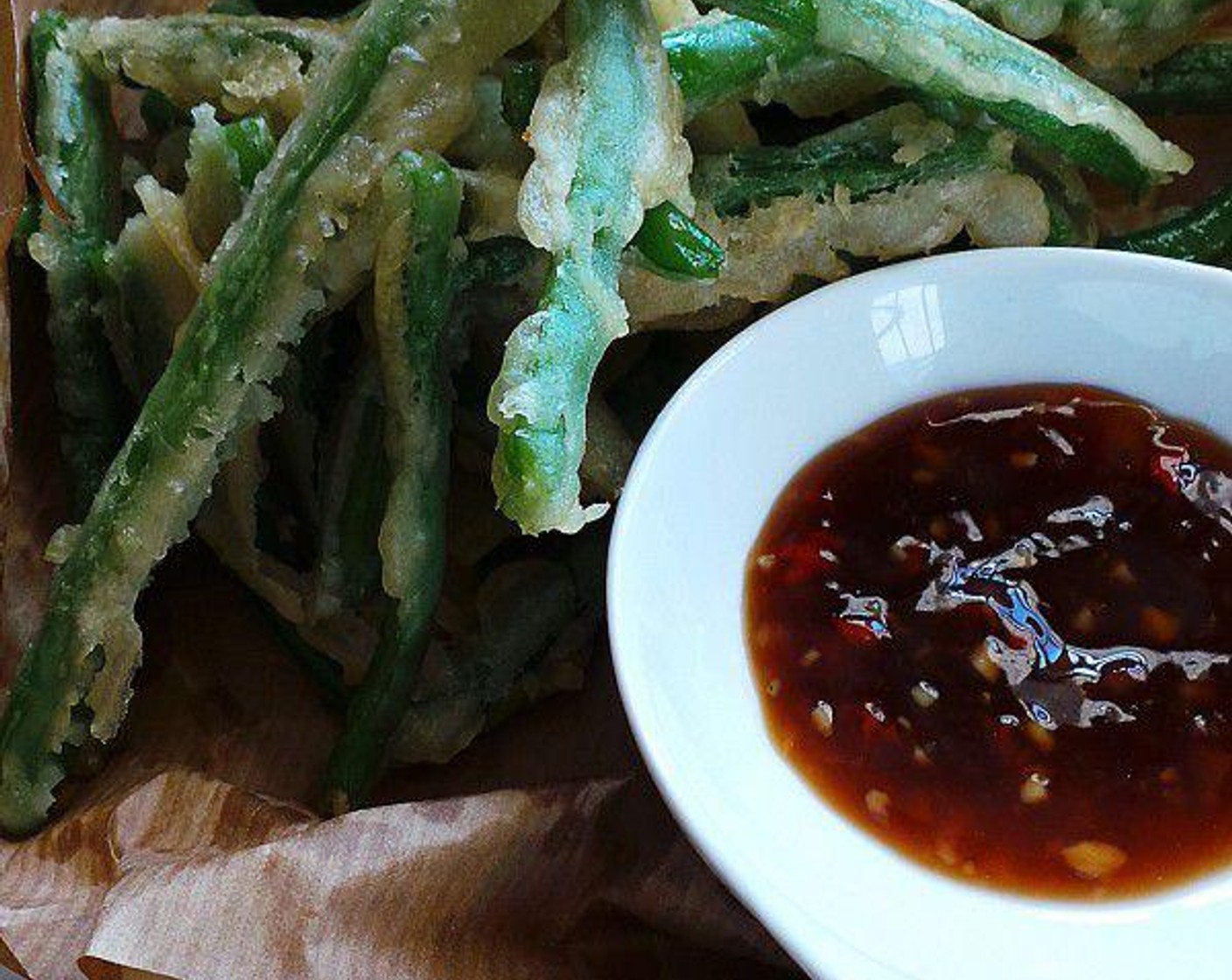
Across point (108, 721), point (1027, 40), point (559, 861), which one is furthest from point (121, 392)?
point (1027, 40)

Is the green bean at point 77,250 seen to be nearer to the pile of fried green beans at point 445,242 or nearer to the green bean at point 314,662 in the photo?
the pile of fried green beans at point 445,242

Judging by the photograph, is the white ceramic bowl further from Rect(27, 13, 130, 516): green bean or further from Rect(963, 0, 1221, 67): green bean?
Rect(27, 13, 130, 516): green bean

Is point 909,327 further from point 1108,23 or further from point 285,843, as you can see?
point 285,843

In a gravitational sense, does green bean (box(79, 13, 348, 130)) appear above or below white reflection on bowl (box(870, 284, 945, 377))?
above

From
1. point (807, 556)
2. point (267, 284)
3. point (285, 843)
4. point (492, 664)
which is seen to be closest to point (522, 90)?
point (267, 284)

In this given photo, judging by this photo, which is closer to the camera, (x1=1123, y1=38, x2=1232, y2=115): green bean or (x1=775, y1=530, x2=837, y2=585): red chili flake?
(x1=775, y1=530, x2=837, y2=585): red chili flake

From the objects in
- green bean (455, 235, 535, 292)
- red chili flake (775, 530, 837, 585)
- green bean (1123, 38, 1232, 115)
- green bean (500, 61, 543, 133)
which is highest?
green bean (500, 61, 543, 133)

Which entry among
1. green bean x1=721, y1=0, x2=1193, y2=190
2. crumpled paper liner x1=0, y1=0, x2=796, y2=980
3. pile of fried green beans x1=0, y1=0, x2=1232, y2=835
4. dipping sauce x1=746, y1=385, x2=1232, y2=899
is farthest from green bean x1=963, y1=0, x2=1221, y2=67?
crumpled paper liner x1=0, y1=0, x2=796, y2=980
